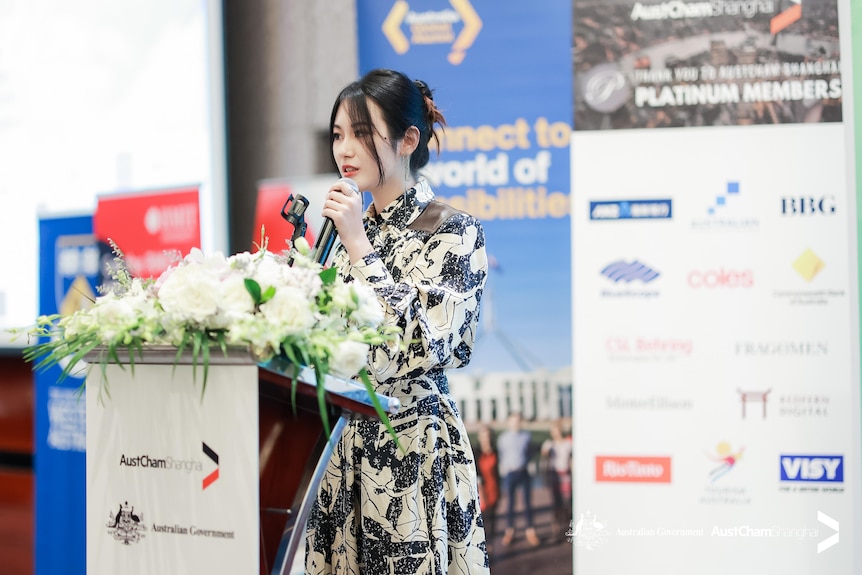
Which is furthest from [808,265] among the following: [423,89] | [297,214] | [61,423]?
[61,423]

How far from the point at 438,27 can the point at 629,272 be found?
1196 millimetres

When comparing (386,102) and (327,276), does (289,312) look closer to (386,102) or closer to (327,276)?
(327,276)

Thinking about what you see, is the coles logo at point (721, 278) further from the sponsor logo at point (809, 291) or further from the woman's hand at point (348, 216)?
the woman's hand at point (348, 216)

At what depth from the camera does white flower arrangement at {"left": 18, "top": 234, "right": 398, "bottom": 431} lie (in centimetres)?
122

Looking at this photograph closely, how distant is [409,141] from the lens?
190cm

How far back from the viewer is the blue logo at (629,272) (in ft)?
10.3

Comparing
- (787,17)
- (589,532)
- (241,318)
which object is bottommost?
(589,532)

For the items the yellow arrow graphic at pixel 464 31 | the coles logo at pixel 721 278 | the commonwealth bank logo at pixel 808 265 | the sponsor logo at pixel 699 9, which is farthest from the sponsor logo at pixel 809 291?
the yellow arrow graphic at pixel 464 31

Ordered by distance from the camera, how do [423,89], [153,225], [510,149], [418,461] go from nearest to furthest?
[418,461], [423,89], [510,149], [153,225]

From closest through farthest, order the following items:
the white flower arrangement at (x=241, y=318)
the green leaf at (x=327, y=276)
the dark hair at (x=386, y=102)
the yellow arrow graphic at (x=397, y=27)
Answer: the white flower arrangement at (x=241, y=318) → the green leaf at (x=327, y=276) → the dark hair at (x=386, y=102) → the yellow arrow graphic at (x=397, y=27)

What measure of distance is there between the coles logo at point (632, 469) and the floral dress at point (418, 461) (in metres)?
1.45

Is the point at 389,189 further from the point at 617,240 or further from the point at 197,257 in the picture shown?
the point at 617,240

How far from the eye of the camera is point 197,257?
137 cm

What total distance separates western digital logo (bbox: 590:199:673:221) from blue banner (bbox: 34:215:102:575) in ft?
6.65
